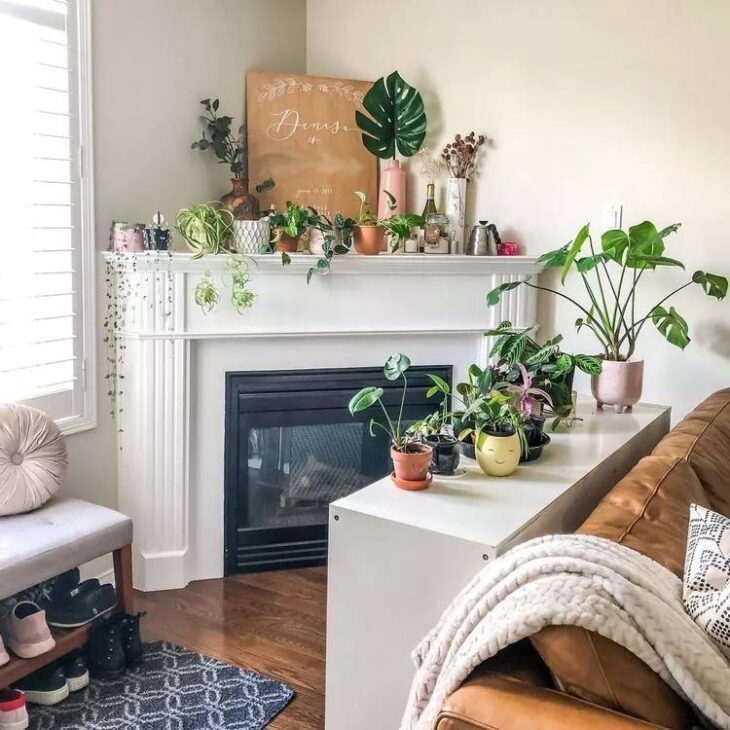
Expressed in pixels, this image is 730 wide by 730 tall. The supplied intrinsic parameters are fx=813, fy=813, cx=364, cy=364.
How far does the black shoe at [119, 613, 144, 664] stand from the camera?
8.08 feet

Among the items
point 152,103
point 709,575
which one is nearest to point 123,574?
point 152,103

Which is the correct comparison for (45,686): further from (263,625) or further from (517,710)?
(517,710)

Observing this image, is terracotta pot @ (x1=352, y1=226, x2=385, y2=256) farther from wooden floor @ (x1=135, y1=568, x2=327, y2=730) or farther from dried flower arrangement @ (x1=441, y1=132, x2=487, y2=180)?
wooden floor @ (x1=135, y1=568, x2=327, y2=730)

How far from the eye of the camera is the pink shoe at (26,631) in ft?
7.27

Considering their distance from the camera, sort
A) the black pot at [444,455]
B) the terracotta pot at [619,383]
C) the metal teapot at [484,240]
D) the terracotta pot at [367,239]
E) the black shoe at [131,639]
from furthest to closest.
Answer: the metal teapot at [484,240]
the terracotta pot at [367,239]
the terracotta pot at [619,383]
the black shoe at [131,639]
the black pot at [444,455]

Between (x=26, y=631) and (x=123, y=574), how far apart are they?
368 mm

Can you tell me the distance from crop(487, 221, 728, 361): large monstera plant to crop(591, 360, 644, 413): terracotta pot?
0.51 feet

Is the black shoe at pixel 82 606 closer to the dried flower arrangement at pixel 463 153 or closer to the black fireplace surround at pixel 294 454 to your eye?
the black fireplace surround at pixel 294 454

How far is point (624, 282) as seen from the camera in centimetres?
327

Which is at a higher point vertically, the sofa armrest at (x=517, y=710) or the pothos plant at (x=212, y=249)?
the pothos plant at (x=212, y=249)

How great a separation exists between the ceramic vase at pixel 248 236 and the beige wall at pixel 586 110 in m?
0.97

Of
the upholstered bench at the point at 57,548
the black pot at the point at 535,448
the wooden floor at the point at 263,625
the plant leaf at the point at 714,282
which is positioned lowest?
the wooden floor at the point at 263,625

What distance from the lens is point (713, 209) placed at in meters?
3.05

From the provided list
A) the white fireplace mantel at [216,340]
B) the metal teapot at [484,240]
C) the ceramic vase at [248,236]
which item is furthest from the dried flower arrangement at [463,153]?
the ceramic vase at [248,236]
